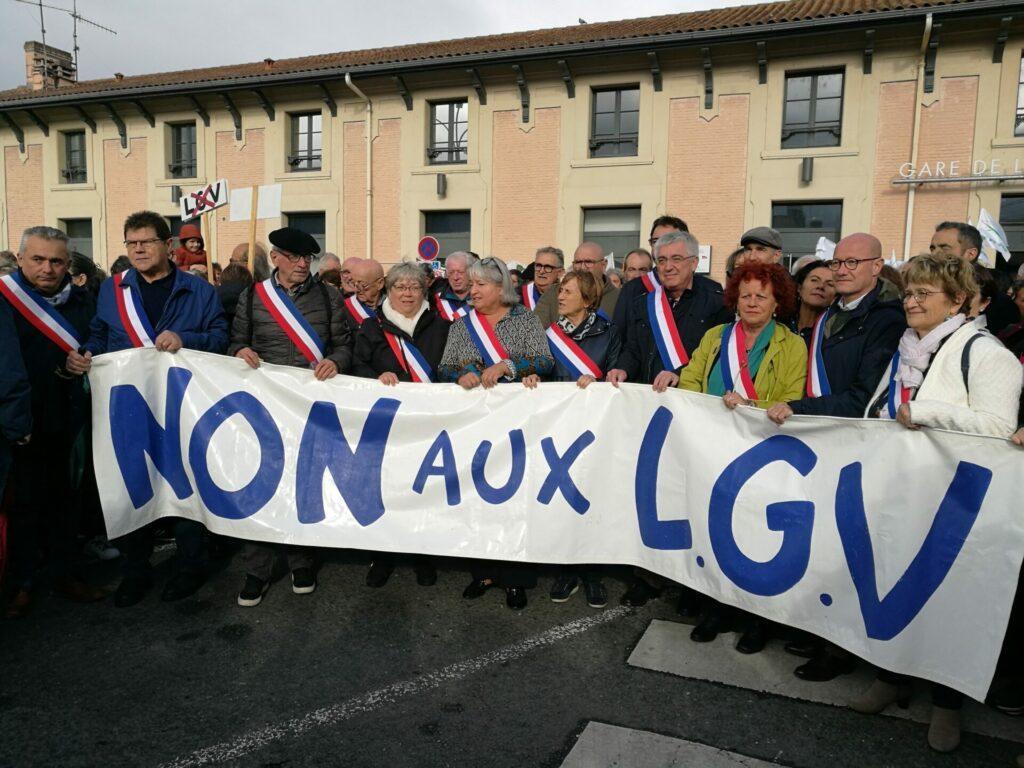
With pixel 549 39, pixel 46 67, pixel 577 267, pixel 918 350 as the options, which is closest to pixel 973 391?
pixel 918 350

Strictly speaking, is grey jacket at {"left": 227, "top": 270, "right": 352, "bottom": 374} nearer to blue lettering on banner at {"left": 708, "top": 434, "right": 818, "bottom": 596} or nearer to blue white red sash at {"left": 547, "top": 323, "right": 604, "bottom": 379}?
blue white red sash at {"left": 547, "top": 323, "right": 604, "bottom": 379}

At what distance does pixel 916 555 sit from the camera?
276 centimetres

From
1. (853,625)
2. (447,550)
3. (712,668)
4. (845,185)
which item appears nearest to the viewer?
(853,625)

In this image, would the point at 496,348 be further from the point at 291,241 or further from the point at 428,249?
the point at 428,249

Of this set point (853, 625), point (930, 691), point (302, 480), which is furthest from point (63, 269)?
point (930, 691)

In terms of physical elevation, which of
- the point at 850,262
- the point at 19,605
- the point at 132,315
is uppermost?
the point at 850,262

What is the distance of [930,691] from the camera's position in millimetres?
3021

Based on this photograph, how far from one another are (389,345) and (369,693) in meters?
1.97

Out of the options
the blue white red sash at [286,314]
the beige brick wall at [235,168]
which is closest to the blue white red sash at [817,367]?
the blue white red sash at [286,314]

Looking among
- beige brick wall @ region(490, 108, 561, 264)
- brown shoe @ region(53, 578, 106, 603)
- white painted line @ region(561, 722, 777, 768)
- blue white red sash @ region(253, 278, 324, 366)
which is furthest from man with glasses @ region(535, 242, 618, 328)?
beige brick wall @ region(490, 108, 561, 264)

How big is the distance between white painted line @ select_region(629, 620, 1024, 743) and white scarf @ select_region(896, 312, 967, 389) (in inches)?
51.2

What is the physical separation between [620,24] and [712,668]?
18.3m

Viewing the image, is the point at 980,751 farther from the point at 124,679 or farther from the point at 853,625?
the point at 124,679

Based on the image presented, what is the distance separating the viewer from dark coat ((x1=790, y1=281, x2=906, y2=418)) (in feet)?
10.6
